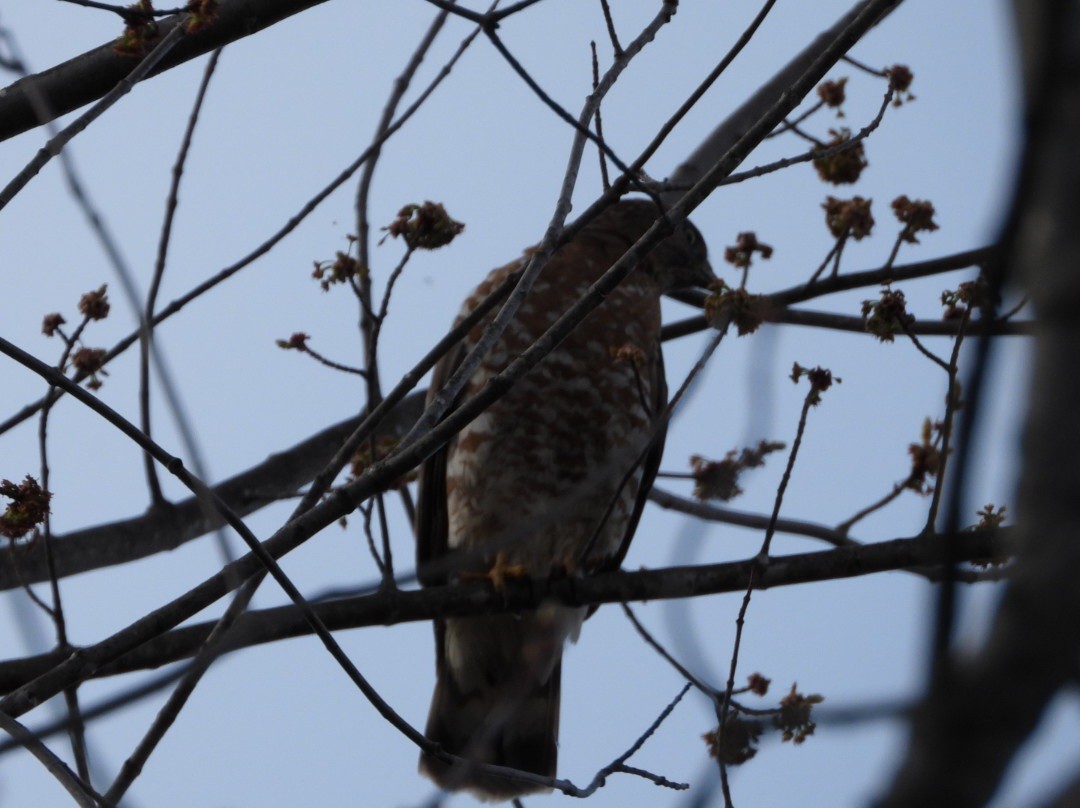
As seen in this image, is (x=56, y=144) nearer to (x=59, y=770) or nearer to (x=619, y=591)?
(x=59, y=770)

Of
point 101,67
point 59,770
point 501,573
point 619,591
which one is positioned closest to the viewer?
point 59,770

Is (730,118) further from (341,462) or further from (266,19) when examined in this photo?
(341,462)

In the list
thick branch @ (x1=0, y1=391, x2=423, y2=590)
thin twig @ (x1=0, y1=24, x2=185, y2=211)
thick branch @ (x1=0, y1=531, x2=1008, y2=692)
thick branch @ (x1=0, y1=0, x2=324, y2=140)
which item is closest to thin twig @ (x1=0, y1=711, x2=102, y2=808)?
thick branch @ (x1=0, y1=531, x2=1008, y2=692)

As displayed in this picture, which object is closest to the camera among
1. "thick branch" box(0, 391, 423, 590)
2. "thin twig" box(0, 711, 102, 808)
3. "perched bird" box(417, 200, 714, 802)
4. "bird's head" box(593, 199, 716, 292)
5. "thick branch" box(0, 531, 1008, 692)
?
"thin twig" box(0, 711, 102, 808)

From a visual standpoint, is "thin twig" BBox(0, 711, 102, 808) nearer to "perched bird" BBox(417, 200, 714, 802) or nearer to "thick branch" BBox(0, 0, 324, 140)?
"thick branch" BBox(0, 0, 324, 140)

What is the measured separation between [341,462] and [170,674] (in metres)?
0.91

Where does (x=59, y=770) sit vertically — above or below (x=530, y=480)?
below

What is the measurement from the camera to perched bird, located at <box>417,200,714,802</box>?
494 centimetres

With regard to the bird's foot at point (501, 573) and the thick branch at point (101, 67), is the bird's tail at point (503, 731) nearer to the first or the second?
the bird's foot at point (501, 573)

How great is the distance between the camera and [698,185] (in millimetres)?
2586

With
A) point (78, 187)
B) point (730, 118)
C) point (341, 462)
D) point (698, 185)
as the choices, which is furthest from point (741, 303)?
point (730, 118)

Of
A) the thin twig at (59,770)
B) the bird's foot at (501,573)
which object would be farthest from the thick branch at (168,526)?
the thin twig at (59,770)

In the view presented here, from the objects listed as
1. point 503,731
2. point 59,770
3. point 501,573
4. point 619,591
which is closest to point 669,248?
point 501,573

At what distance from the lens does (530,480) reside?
4961mm
